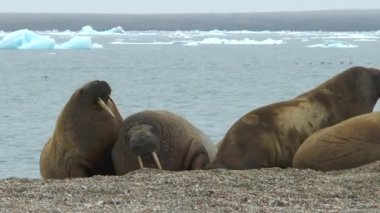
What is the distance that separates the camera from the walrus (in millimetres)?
6863

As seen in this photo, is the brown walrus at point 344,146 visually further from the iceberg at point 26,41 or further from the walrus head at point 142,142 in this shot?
the iceberg at point 26,41

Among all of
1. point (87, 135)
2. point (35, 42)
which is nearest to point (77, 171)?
point (87, 135)

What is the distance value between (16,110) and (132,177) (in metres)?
16.4

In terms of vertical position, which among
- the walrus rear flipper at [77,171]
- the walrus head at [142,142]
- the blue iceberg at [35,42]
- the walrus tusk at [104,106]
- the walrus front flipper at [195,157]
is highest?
the walrus tusk at [104,106]

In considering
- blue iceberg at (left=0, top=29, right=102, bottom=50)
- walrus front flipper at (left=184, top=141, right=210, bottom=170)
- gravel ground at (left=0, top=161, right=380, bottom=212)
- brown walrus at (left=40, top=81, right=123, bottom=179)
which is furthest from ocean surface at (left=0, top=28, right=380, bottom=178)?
gravel ground at (left=0, top=161, right=380, bottom=212)

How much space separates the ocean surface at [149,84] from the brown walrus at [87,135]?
3.42 m

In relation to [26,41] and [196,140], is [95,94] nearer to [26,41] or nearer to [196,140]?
[196,140]

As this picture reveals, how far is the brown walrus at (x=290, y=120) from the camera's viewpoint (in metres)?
6.95

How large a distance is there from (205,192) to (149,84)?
90.9 ft

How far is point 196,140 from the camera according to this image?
7.20m

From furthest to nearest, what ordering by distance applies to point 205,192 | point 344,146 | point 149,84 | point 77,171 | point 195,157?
point 149,84, point 195,157, point 77,171, point 344,146, point 205,192

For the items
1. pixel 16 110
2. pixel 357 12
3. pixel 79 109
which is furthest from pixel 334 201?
pixel 357 12

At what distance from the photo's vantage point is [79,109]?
23.3 feet

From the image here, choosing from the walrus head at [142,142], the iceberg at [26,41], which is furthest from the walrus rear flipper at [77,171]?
the iceberg at [26,41]
